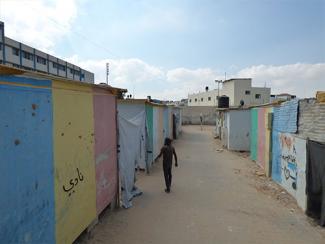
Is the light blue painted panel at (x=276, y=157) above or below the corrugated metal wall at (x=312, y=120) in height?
below

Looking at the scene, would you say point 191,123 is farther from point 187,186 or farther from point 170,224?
point 170,224

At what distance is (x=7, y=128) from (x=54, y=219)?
5.23 ft

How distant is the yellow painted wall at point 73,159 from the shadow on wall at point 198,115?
34.4 metres

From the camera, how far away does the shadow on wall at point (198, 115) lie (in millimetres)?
38719

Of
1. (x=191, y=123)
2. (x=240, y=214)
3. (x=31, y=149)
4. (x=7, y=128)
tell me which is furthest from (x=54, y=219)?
(x=191, y=123)

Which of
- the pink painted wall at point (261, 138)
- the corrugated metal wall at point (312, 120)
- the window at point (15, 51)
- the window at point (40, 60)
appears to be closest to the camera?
the corrugated metal wall at point (312, 120)

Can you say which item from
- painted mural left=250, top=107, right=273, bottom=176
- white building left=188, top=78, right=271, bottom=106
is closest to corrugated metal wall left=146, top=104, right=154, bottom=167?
painted mural left=250, top=107, right=273, bottom=176

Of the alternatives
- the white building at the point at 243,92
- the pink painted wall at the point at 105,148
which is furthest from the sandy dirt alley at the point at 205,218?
the white building at the point at 243,92

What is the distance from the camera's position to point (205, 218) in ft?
19.5

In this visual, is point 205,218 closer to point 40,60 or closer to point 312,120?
point 312,120

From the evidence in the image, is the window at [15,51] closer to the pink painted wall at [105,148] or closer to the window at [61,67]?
the window at [61,67]

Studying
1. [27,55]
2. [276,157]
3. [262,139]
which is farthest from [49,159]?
[27,55]

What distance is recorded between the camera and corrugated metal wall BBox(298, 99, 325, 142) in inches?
236

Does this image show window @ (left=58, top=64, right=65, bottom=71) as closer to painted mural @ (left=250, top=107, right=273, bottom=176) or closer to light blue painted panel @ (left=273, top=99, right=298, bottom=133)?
painted mural @ (left=250, top=107, right=273, bottom=176)
